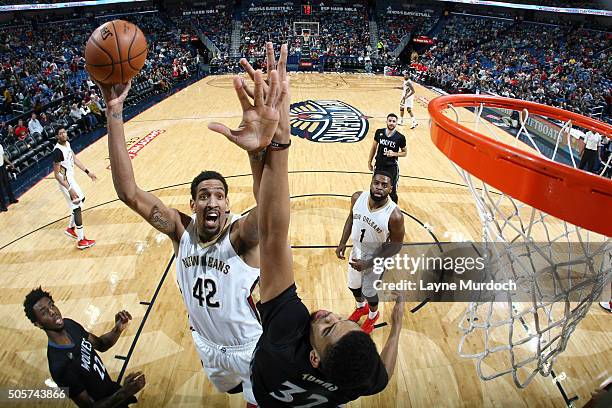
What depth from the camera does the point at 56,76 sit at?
1672 centimetres

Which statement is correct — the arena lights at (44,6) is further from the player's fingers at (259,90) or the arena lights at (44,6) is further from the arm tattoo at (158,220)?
the player's fingers at (259,90)

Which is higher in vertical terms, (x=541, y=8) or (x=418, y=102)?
(x=541, y=8)

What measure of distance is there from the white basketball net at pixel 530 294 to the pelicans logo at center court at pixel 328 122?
7.30m

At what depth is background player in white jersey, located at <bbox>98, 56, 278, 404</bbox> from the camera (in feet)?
8.29

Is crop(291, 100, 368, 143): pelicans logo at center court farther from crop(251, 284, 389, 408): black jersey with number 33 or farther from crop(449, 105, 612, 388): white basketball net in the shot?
crop(251, 284, 389, 408): black jersey with number 33

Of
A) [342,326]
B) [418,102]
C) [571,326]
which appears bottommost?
[418,102]

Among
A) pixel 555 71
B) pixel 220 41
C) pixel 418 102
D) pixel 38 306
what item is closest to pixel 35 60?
pixel 220 41

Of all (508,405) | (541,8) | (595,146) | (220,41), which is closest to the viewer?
(508,405)

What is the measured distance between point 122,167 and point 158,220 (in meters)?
0.59

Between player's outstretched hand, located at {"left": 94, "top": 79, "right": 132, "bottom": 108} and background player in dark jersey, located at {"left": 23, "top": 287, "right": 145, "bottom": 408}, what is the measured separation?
149 cm

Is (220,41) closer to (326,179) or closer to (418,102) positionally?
(418,102)

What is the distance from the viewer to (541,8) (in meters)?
24.6

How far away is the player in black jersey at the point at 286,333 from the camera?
148 cm

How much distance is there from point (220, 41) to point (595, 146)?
28.4m
